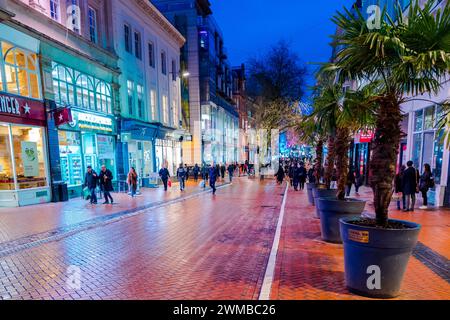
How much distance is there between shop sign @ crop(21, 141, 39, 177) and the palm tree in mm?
12688

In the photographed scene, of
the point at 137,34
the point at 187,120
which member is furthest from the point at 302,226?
the point at 187,120

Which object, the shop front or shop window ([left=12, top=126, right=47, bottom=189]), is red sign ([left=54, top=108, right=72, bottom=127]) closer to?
the shop front

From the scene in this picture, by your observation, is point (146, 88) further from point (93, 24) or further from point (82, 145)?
point (82, 145)

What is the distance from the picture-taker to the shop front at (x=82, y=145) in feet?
44.9

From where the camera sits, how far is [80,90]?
14.9 meters

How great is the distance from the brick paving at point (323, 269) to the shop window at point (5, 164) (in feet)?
36.5

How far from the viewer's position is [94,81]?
15.9 metres

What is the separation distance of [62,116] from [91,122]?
2.52m

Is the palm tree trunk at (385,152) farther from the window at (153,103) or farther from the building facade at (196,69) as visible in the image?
the building facade at (196,69)

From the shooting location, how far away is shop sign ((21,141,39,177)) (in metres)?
11.4

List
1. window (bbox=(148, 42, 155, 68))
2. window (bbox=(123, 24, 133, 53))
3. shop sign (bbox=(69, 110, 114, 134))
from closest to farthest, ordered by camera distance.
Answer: shop sign (bbox=(69, 110, 114, 134)) → window (bbox=(123, 24, 133, 53)) → window (bbox=(148, 42, 155, 68))

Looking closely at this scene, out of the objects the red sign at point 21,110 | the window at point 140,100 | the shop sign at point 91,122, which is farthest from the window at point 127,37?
the red sign at point 21,110

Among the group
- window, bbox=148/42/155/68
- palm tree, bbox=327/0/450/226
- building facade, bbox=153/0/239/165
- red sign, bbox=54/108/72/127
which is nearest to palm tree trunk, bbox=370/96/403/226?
palm tree, bbox=327/0/450/226

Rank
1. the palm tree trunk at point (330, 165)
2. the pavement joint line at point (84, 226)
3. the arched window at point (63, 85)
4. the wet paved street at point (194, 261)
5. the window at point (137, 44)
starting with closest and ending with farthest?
the wet paved street at point (194, 261) → the pavement joint line at point (84, 226) → the palm tree trunk at point (330, 165) → the arched window at point (63, 85) → the window at point (137, 44)
